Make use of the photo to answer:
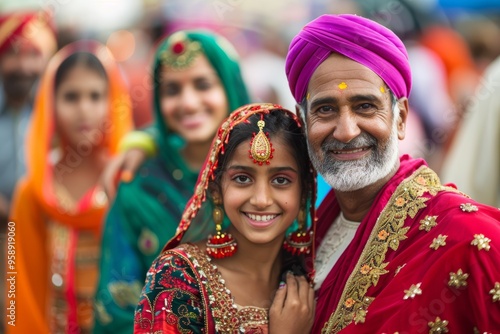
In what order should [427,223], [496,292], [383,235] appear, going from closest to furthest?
[496,292] → [427,223] → [383,235]

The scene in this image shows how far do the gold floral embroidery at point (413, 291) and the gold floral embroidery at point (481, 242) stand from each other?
Result: 207 millimetres

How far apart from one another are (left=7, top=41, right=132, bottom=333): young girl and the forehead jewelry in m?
2.44

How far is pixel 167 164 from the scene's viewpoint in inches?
194

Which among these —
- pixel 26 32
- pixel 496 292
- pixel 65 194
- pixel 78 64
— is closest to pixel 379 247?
pixel 496 292

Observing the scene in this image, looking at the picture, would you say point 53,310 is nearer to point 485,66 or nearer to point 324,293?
point 324,293

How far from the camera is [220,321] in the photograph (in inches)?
116

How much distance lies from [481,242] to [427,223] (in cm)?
21

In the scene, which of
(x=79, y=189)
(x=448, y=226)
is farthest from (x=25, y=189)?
(x=448, y=226)

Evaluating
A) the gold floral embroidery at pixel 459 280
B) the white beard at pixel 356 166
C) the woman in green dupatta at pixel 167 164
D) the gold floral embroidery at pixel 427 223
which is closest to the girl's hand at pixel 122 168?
the woman in green dupatta at pixel 167 164

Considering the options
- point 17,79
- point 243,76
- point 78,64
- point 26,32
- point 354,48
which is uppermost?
point 26,32

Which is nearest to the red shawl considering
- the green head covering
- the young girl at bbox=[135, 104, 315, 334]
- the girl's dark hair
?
the young girl at bbox=[135, 104, 315, 334]

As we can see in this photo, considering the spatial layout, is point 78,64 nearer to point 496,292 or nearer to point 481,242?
point 481,242

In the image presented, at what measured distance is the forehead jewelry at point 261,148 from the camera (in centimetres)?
299

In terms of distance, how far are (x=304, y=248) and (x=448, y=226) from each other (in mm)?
610
